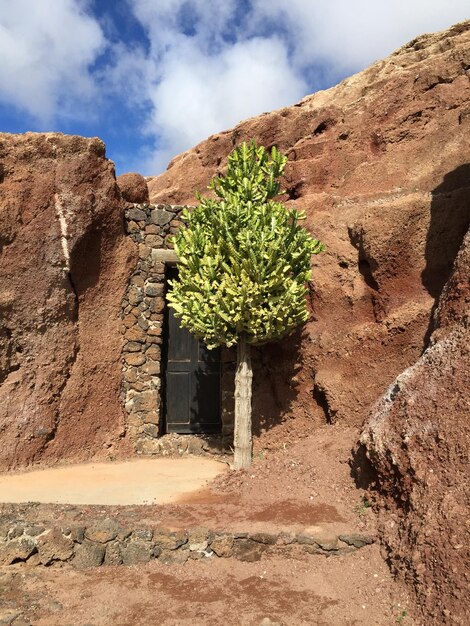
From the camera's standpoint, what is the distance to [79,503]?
7172 millimetres

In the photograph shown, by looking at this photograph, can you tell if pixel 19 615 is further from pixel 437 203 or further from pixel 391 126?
pixel 391 126

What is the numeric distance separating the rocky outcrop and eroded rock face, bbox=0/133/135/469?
361cm

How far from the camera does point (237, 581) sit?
5652mm

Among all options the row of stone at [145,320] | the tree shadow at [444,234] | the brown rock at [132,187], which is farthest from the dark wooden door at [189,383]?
the tree shadow at [444,234]

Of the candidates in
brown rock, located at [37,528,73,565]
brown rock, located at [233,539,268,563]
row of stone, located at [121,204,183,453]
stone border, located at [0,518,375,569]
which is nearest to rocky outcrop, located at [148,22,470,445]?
row of stone, located at [121,204,183,453]

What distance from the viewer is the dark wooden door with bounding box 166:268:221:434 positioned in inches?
446

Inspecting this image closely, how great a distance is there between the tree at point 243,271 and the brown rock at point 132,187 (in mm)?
3160

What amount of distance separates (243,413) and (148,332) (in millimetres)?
3501

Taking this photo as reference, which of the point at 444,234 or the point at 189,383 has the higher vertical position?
the point at 444,234

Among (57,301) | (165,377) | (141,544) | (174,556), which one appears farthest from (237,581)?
(57,301)

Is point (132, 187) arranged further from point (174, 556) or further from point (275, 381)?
Result: point (174, 556)

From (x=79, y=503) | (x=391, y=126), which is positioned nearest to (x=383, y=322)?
(x=391, y=126)

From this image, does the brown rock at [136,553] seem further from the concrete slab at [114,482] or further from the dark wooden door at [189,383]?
the dark wooden door at [189,383]

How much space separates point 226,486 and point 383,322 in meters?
4.10
